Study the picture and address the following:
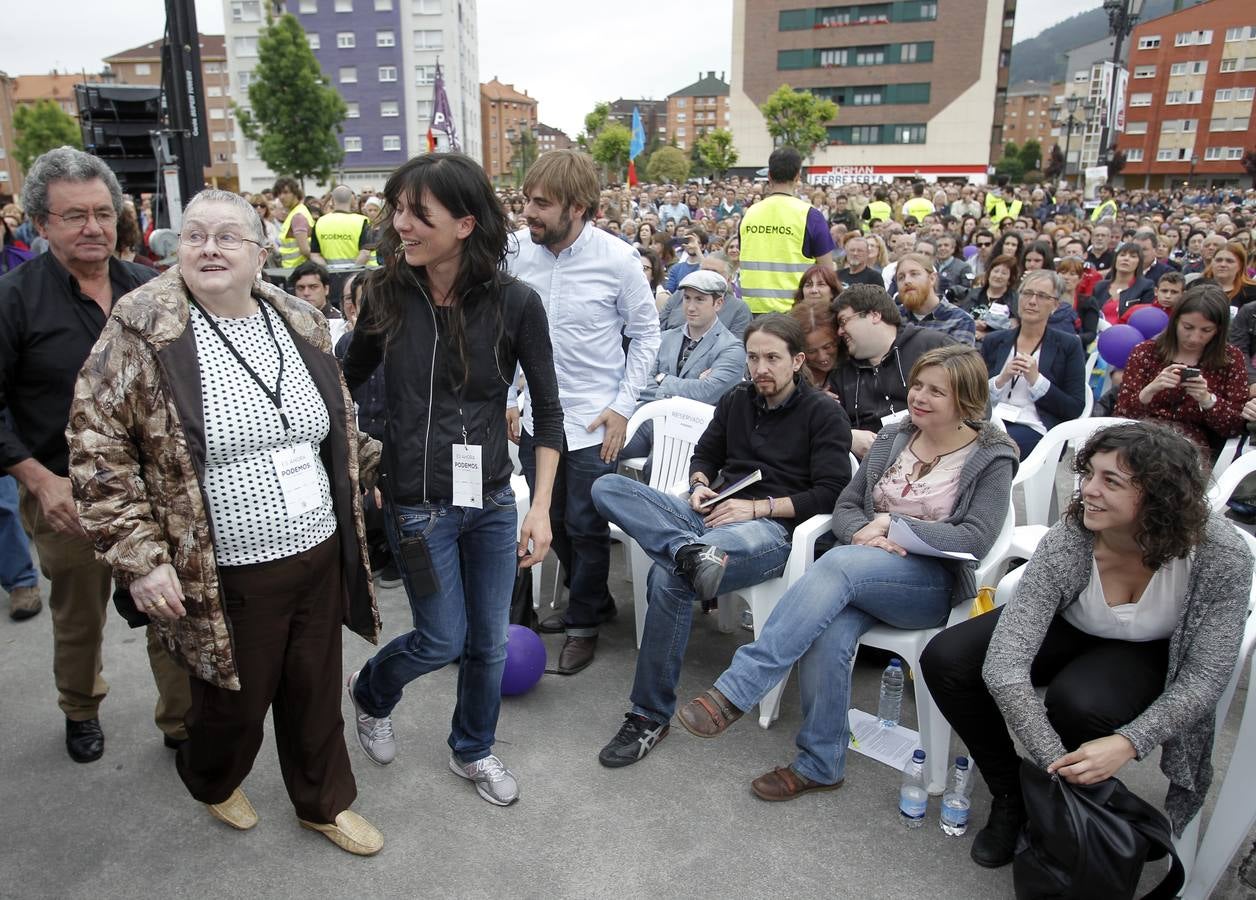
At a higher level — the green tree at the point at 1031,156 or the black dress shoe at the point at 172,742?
the green tree at the point at 1031,156

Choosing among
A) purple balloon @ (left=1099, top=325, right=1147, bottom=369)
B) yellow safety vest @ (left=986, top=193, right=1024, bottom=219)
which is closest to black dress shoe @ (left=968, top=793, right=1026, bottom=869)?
purple balloon @ (left=1099, top=325, right=1147, bottom=369)

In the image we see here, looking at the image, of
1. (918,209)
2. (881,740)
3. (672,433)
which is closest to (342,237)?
(672,433)

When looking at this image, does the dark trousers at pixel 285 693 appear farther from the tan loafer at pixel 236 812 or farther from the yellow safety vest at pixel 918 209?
the yellow safety vest at pixel 918 209

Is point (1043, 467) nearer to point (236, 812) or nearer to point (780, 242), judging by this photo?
point (780, 242)

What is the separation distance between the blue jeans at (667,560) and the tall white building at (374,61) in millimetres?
59496

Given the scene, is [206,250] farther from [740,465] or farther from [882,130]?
[882,130]

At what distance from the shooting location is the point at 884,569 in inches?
112

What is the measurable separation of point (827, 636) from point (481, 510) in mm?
1197

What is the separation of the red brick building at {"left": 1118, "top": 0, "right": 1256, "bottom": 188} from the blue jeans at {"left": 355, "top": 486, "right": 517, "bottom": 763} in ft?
243

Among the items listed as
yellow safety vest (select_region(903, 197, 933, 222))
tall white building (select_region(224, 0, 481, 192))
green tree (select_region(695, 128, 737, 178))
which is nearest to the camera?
yellow safety vest (select_region(903, 197, 933, 222))

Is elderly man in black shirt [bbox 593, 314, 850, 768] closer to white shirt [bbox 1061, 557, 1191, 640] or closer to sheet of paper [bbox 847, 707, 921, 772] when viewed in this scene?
→ sheet of paper [bbox 847, 707, 921, 772]

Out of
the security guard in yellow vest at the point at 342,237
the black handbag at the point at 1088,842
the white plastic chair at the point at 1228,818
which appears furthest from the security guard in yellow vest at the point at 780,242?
the security guard in yellow vest at the point at 342,237

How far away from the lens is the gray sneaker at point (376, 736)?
292 centimetres

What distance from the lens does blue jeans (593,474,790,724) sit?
3.06 meters
